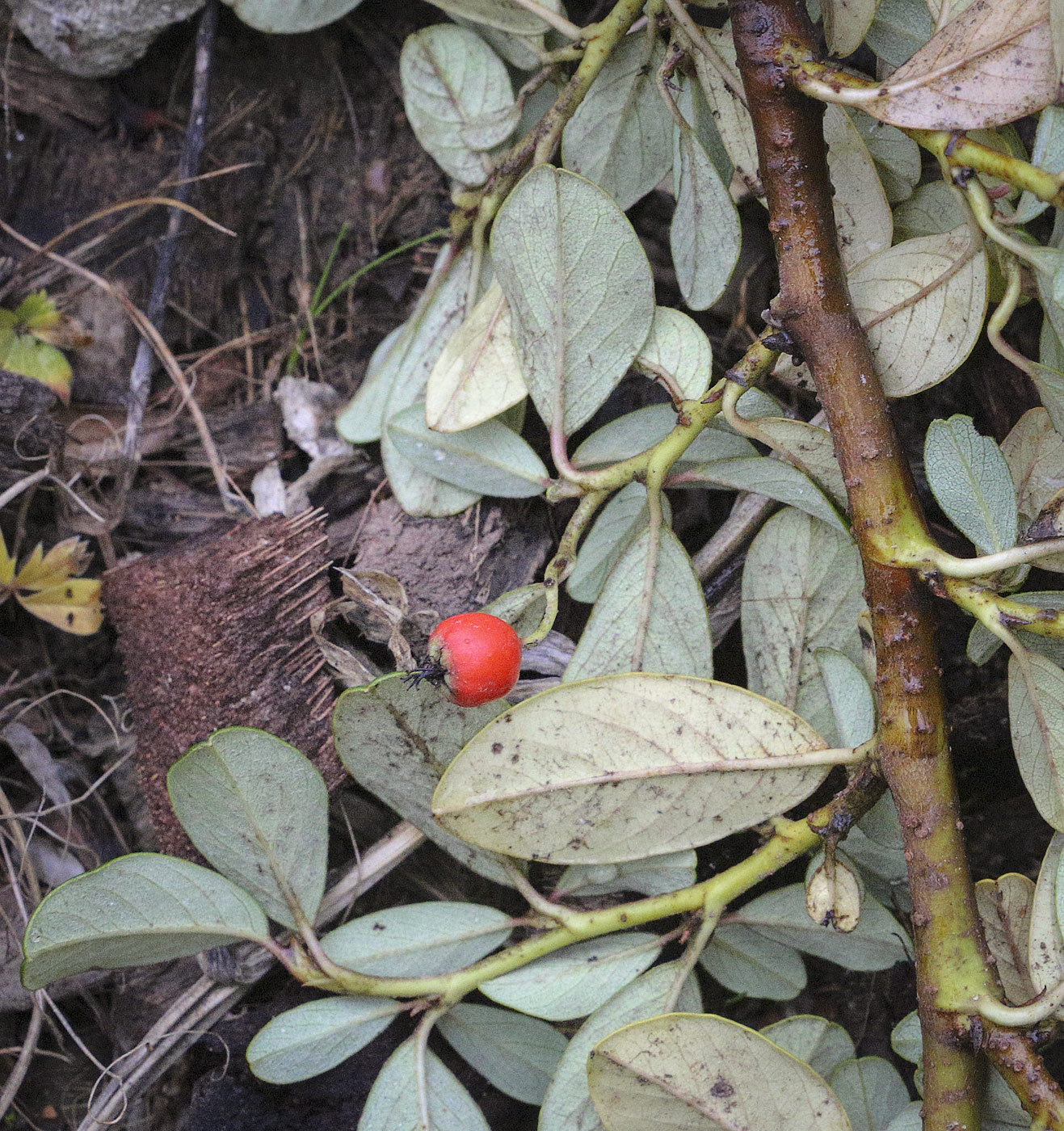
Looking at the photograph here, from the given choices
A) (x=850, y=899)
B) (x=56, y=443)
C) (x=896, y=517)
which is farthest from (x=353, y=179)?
(x=850, y=899)

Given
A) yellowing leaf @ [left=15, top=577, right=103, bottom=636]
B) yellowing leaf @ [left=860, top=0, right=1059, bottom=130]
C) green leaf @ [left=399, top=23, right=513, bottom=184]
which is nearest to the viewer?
yellowing leaf @ [left=860, top=0, right=1059, bottom=130]

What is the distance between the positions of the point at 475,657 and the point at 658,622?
280mm

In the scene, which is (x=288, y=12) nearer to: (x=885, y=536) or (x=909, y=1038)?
(x=885, y=536)

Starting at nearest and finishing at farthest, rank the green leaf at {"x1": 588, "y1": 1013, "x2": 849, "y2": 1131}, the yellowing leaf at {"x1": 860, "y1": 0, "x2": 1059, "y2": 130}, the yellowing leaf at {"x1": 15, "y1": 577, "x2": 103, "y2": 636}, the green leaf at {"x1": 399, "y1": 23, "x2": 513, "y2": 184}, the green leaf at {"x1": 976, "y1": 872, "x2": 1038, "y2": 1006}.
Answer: the yellowing leaf at {"x1": 860, "y1": 0, "x2": 1059, "y2": 130} → the green leaf at {"x1": 588, "y1": 1013, "x2": 849, "y2": 1131} → the green leaf at {"x1": 976, "y1": 872, "x2": 1038, "y2": 1006} → the green leaf at {"x1": 399, "y1": 23, "x2": 513, "y2": 184} → the yellowing leaf at {"x1": 15, "y1": 577, "x2": 103, "y2": 636}

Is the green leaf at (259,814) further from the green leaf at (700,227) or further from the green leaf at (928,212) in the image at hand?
the green leaf at (928,212)

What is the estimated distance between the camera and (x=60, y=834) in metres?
1.66

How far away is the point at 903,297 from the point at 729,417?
10.2 inches

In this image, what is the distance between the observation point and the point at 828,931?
50.9 inches

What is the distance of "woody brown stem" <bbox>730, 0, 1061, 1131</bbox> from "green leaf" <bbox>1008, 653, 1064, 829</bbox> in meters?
0.09

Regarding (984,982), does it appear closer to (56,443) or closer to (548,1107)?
(548,1107)

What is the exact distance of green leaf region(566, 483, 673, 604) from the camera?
1360 mm

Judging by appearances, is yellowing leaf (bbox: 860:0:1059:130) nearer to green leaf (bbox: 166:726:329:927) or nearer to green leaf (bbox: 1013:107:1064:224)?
green leaf (bbox: 1013:107:1064:224)

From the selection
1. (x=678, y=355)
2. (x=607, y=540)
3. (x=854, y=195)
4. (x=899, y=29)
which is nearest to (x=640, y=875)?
(x=607, y=540)

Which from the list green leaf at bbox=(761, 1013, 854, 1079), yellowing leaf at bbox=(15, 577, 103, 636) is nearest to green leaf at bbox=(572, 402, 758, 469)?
green leaf at bbox=(761, 1013, 854, 1079)
